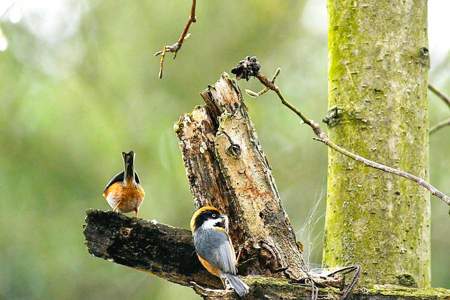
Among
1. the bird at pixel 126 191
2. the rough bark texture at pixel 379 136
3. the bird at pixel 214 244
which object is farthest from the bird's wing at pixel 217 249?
the bird at pixel 126 191

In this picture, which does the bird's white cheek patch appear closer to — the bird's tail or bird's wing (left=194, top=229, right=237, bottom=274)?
bird's wing (left=194, top=229, right=237, bottom=274)

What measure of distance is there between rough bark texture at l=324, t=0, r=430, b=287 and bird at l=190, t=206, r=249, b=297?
0.47 m

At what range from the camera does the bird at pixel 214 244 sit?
203 cm

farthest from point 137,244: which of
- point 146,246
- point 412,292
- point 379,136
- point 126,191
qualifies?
point 126,191

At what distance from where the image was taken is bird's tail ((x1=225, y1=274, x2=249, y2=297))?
1840 millimetres

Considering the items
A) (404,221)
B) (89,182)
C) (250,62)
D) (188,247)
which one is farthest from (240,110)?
(89,182)

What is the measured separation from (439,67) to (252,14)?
1413mm

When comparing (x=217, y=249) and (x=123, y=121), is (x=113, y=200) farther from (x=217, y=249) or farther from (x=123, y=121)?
(x=123, y=121)

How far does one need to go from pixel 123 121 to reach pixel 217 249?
134 inches

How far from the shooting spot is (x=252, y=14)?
5.86m

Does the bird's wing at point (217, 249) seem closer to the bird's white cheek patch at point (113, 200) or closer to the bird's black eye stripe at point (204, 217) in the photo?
the bird's black eye stripe at point (204, 217)

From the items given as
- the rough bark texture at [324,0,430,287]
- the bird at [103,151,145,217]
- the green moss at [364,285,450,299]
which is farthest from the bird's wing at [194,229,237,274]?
the bird at [103,151,145,217]

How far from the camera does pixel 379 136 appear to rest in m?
2.46

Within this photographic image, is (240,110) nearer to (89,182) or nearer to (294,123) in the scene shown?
(89,182)
